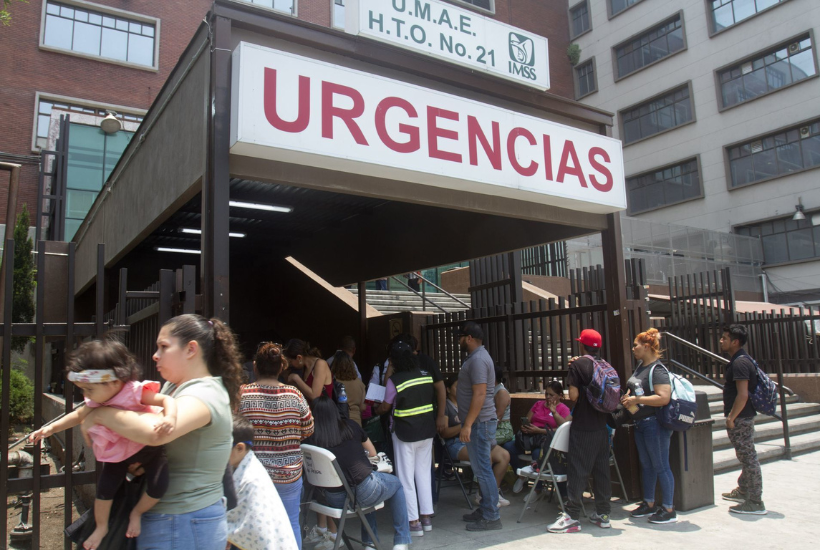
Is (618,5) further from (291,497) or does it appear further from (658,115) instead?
(291,497)

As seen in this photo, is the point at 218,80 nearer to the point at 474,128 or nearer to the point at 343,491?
the point at 474,128

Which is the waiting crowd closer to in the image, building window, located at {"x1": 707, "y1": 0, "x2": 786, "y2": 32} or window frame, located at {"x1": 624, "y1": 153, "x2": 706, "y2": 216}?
window frame, located at {"x1": 624, "y1": 153, "x2": 706, "y2": 216}

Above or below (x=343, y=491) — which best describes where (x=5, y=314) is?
above

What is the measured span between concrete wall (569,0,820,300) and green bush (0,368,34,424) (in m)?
27.4

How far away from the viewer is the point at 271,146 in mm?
4637

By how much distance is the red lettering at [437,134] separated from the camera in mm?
5535

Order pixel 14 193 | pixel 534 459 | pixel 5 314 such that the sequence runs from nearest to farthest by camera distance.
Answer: pixel 5 314 < pixel 14 193 < pixel 534 459

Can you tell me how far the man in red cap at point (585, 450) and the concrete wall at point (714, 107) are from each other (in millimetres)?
24402

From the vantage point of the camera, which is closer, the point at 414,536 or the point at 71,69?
the point at 414,536

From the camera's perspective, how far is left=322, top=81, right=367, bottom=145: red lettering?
4.93 m

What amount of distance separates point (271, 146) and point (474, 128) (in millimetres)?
2093

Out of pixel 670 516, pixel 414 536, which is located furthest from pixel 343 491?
pixel 670 516

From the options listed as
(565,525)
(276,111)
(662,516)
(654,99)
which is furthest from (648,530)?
(654,99)

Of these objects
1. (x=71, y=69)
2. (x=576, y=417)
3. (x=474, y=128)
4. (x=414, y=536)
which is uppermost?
(x=71, y=69)
